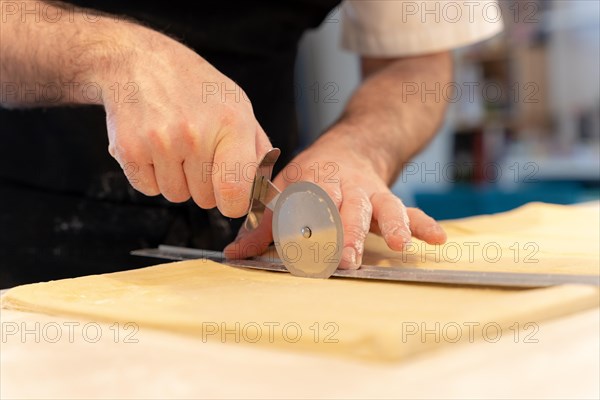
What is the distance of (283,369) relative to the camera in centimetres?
52

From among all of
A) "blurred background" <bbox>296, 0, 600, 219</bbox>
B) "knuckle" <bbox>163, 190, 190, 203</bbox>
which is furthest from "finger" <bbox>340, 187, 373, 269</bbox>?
"blurred background" <bbox>296, 0, 600, 219</bbox>

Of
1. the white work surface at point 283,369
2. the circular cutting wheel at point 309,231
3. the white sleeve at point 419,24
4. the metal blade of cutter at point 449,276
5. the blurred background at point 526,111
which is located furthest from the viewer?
the blurred background at point 526,111

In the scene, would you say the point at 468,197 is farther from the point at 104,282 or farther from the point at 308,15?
the point at 104,282

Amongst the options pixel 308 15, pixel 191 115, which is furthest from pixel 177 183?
pixel 308 15

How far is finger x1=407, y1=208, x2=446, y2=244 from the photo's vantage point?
0.99 metres

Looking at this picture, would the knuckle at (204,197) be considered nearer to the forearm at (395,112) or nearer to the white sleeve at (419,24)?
the forearm at (395,112)

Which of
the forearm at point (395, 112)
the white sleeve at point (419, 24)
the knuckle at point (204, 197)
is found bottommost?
the knuckle at point (204, 197)

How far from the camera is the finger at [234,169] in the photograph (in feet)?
2.84

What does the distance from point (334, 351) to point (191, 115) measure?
0.45 m

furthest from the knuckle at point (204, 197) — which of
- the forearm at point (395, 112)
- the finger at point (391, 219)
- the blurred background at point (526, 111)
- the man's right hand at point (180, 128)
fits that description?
the blurred background at point (526, 111)

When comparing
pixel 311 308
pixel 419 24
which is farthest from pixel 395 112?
pixel 311 308

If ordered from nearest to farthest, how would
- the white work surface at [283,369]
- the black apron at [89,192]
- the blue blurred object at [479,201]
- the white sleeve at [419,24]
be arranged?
the white work surface at [283,369] < the black apron at [89,192] < the white sleeve at [419,24] < the blue blurred object at [479,201]

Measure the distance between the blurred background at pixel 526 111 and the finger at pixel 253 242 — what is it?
283 centimetres

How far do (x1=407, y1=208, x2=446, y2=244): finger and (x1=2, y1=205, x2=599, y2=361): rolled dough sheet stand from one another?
0.13 metres
